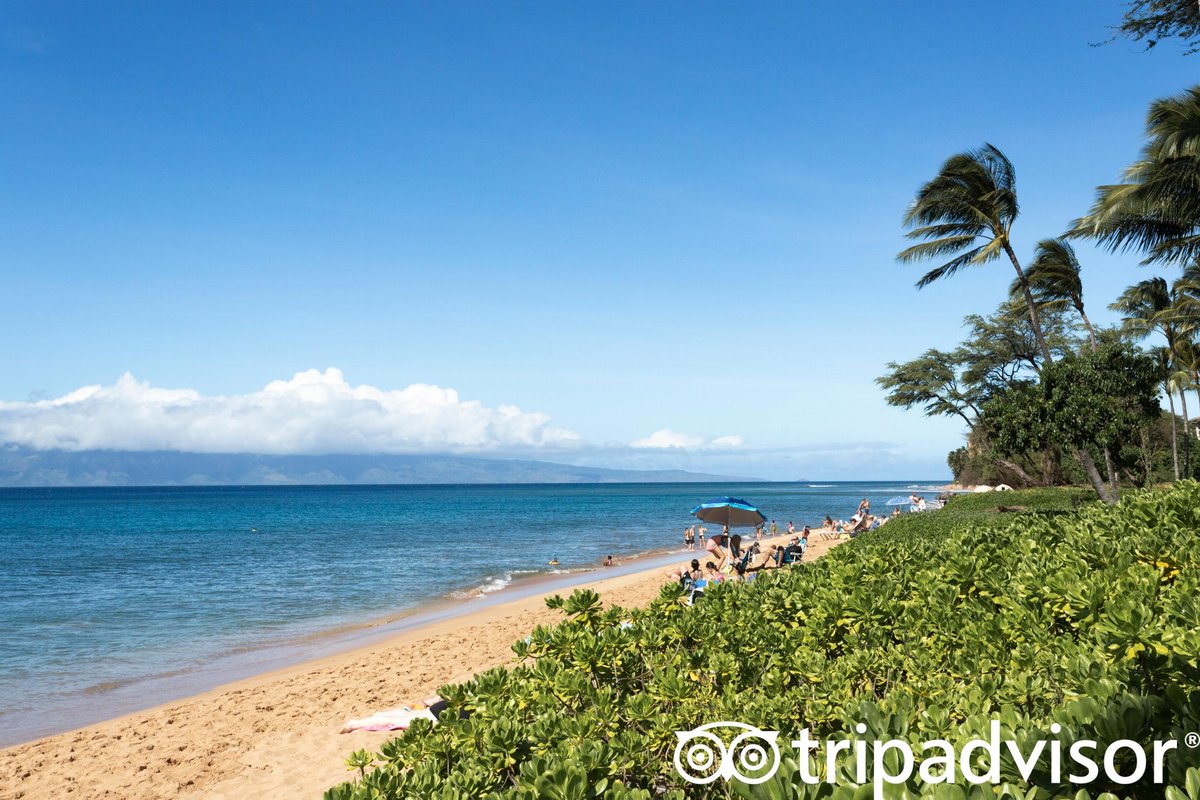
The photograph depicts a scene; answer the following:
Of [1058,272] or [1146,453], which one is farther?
[1146,453]

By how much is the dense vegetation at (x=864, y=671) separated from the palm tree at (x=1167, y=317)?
26.4 m

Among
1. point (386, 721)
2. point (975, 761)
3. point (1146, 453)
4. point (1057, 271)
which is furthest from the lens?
point (1146, 453)

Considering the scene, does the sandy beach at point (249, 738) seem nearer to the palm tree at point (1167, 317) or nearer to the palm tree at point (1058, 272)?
the palm tree at point (1058, 272)

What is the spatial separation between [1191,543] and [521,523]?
54663 millimetres

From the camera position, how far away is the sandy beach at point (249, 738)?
27.6 ft

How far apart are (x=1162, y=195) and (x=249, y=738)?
21.3 meters

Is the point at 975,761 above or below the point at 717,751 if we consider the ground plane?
above

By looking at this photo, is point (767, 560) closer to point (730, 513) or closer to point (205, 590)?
point (730, 513)

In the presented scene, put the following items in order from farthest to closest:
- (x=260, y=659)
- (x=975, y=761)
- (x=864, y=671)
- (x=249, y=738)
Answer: (x=260, y=659) < (x=249, y=738) < (x=864, y=671) < (x=975, y=761)

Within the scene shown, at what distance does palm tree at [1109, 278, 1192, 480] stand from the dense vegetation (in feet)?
86.8

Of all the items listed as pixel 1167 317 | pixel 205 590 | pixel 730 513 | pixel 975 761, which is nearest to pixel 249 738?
pixel 975 761

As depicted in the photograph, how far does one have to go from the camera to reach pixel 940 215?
22.2 metres

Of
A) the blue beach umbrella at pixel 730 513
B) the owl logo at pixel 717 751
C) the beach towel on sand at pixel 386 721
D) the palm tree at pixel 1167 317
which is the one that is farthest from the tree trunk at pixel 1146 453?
the owl logo at pixel 717 751

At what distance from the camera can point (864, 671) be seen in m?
3.91
